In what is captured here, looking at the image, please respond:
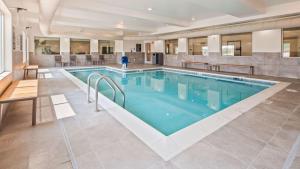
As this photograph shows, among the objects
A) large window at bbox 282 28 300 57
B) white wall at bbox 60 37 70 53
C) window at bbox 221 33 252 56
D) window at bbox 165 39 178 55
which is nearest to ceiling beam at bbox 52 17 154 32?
window at bbox 165 39 178 55

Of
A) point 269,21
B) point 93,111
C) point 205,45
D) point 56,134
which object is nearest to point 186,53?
point 205,45

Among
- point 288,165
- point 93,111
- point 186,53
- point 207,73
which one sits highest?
point 186,53

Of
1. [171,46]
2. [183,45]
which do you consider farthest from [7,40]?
[171,46]

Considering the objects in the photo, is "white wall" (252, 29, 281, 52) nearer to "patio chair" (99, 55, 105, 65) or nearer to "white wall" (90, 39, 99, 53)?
"patio chair" (99, 55, 105, 65)

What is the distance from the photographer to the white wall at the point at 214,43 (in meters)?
10.9

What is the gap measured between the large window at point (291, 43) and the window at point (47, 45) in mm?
15421

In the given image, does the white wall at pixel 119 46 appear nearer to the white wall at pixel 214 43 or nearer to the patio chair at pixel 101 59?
the patio chair at pixel 101 59

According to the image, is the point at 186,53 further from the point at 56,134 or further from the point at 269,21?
the point at 56,134

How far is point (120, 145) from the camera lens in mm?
2242

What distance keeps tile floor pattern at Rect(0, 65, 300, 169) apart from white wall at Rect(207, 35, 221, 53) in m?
8.20

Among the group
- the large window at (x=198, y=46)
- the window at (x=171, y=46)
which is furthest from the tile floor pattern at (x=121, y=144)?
the window at (x=171, y=46)

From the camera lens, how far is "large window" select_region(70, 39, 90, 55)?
1550 centimetres

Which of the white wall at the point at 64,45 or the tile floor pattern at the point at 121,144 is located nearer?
the tile floor pattern at the point at 121,144

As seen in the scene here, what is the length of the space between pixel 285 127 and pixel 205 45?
Answer: 1008 centimetres
